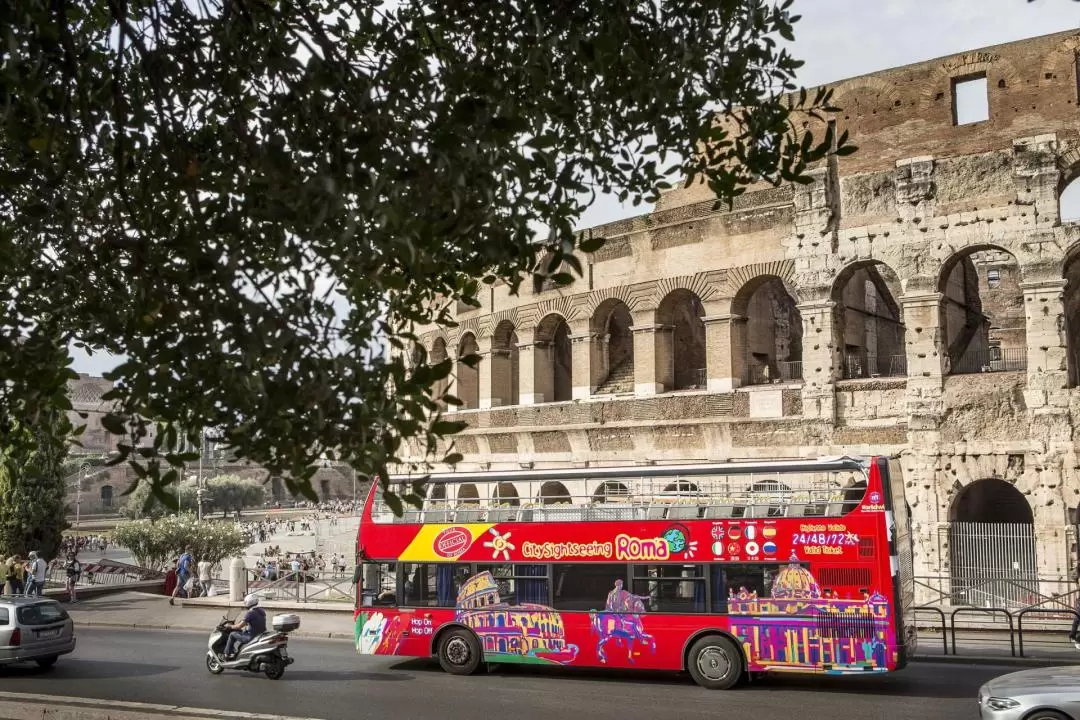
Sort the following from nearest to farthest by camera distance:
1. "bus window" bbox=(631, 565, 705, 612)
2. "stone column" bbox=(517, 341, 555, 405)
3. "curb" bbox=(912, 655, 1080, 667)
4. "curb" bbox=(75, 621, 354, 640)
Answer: "bus window" bbox=(631, 565, 705, 612), "curb" bbox=(912, 655, 1080, 667), "curb" bbox=(75, 621, 354, 640), "stone column" bbox=(517, 341, 555, 405)

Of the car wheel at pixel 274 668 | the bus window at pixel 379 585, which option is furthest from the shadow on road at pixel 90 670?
the bus window at pixel 379 585

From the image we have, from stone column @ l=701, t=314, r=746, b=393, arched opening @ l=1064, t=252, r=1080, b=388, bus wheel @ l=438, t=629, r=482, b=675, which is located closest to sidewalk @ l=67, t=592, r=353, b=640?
bus wheel @ l=438, t=629, r=482, b=675

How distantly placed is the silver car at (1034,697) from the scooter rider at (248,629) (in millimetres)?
9060

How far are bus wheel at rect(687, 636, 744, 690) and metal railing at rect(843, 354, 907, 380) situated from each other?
30.2ft

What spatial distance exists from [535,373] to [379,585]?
1059cm

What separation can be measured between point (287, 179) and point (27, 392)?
1.84 metres

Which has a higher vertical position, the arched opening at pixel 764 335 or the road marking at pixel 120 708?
the arched opening at pixel 764 335

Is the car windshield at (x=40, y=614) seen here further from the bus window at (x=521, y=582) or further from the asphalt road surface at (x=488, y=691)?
the bus window at (x=521, y=582)

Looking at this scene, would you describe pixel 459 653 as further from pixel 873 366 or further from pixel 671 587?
pixel 873 366

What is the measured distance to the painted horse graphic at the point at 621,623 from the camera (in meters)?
12.8

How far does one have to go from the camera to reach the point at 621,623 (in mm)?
12867

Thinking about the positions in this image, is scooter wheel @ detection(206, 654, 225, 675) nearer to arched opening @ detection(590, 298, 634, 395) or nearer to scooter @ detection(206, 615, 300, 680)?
scooter @ detection(206, 615, 300, 680)

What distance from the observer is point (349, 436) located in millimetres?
4828

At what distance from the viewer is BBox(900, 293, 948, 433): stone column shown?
61.6 ft
